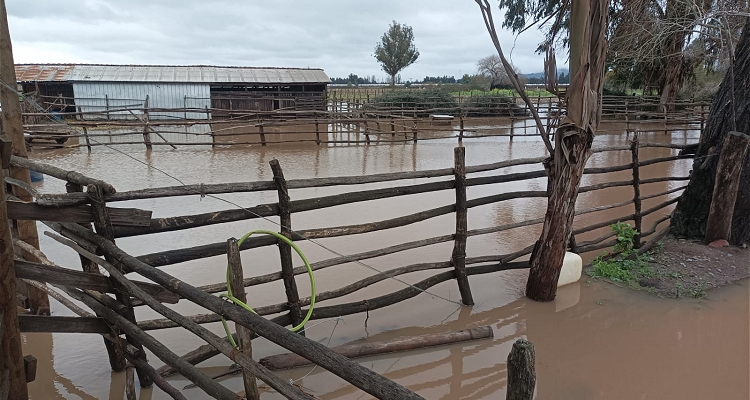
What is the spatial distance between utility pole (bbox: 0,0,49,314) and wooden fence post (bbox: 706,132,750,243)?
6359 millimetres

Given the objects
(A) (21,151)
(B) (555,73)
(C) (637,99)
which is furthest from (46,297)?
(C) (637,99)

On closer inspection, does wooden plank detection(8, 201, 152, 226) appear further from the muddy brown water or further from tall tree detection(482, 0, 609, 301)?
tall tree detection(482, 0, 609, 301)

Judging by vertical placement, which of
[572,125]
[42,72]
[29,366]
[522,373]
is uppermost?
[42,72]

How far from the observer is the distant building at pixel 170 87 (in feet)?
69.1

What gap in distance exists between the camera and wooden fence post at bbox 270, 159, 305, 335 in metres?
3.27

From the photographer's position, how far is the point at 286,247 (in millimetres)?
3361

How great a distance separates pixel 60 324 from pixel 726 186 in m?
5.96

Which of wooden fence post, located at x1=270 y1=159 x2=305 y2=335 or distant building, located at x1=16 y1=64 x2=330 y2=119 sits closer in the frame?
wooden fence post, located at x1=270 y1=159 x2=305 y2=335

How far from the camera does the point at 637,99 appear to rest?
71.1ft

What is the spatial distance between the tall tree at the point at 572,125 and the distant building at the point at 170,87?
17812 mm

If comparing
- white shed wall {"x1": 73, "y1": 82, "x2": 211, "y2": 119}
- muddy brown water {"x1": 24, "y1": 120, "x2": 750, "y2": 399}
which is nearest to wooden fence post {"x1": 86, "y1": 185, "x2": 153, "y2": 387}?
muddy brown water {"x1": 24, "y1": 120, "x2": 750, "y2": 399}

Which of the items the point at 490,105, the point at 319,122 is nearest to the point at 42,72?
the point at 319,122

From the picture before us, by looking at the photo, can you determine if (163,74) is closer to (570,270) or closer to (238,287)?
(570,270)

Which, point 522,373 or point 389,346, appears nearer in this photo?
point 522,373
